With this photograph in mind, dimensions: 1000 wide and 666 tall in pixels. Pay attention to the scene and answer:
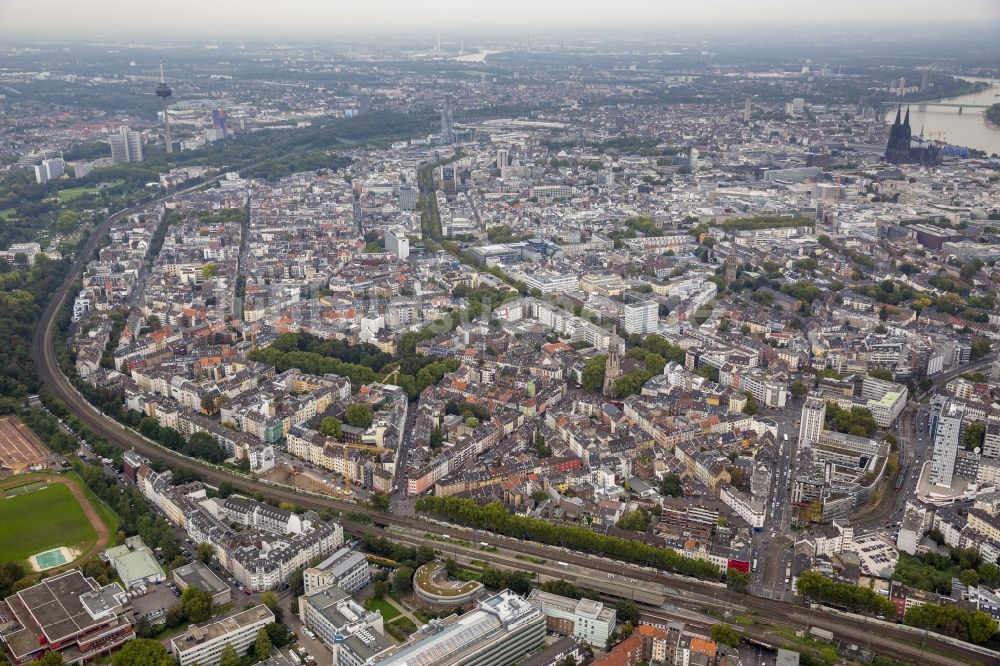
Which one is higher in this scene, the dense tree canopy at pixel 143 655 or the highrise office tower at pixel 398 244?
the highrise office tower at pixel 398 244

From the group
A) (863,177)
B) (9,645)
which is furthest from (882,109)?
(9,645)

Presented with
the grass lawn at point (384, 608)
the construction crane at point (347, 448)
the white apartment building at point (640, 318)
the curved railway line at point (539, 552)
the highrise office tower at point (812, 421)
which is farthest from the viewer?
the white apartment building at point (640, 318)

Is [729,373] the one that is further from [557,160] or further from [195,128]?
[195,128]

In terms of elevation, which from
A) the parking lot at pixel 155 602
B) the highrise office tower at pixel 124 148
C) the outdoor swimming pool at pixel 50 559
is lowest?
the outdoor swimming pool at pixel 50 559

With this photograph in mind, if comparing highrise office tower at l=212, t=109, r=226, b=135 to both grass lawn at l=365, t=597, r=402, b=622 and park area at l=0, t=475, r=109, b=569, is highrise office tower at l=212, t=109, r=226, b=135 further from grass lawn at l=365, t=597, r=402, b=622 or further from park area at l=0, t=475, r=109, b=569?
grass lawn at l=365, t=597, r=402, b=622

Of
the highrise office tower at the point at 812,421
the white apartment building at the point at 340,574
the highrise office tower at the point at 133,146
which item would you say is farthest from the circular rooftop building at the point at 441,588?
the highrise office tower at the point at 133,146

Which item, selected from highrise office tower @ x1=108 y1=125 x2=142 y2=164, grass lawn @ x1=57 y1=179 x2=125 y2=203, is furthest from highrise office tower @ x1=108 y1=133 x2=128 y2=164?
grass lawn @ x1=57 y1=179 x2=125 y2=203

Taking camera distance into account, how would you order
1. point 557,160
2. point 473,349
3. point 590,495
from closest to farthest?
point 590,495 → point 473,349 → point 557,160

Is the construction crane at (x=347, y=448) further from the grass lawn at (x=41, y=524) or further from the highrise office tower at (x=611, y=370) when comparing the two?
the highrise office tower at (x=611, y=370)

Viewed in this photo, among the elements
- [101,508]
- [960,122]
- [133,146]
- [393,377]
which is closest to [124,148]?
[133,146]
